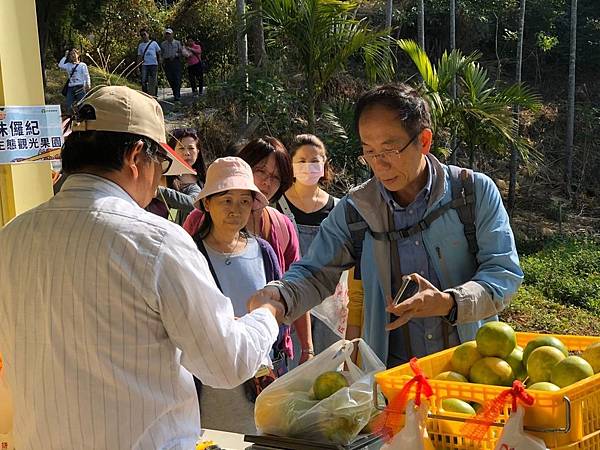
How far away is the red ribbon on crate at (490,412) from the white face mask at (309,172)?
2.95 m

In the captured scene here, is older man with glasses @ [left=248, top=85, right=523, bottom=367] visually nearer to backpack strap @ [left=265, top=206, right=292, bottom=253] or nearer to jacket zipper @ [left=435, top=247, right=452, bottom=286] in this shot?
jacket zipper @ [left=435, top=247, right=452, bottom=286]

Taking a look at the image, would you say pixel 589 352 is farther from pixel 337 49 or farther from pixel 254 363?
pixel 337 49

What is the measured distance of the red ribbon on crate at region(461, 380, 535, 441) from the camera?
157cm

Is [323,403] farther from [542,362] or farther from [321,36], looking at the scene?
[321,36]

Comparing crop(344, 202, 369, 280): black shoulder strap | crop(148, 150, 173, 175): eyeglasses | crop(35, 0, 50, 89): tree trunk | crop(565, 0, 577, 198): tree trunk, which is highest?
crop(35, 0, 50, 89): tree trunk

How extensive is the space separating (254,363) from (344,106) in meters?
9.92

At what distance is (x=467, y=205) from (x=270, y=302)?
0.63 meters

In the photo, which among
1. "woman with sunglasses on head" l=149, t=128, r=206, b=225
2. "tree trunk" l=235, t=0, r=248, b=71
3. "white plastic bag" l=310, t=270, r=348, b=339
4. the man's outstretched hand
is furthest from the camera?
"tree trunk" l=235, t=0, r=248, b=71

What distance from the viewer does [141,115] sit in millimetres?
1812

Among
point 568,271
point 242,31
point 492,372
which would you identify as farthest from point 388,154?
point 242,31

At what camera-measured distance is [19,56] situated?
375 centimetres

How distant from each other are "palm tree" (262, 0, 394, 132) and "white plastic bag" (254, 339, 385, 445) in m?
7.52

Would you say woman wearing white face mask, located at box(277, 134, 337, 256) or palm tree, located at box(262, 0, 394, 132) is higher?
palm tree, located at box(262, 0, 394, 132)

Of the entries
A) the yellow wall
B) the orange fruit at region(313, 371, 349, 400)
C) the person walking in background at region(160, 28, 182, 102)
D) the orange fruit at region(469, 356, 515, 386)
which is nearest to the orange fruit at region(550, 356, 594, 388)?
the orange fruit at region(469, 356, 515, 386)
